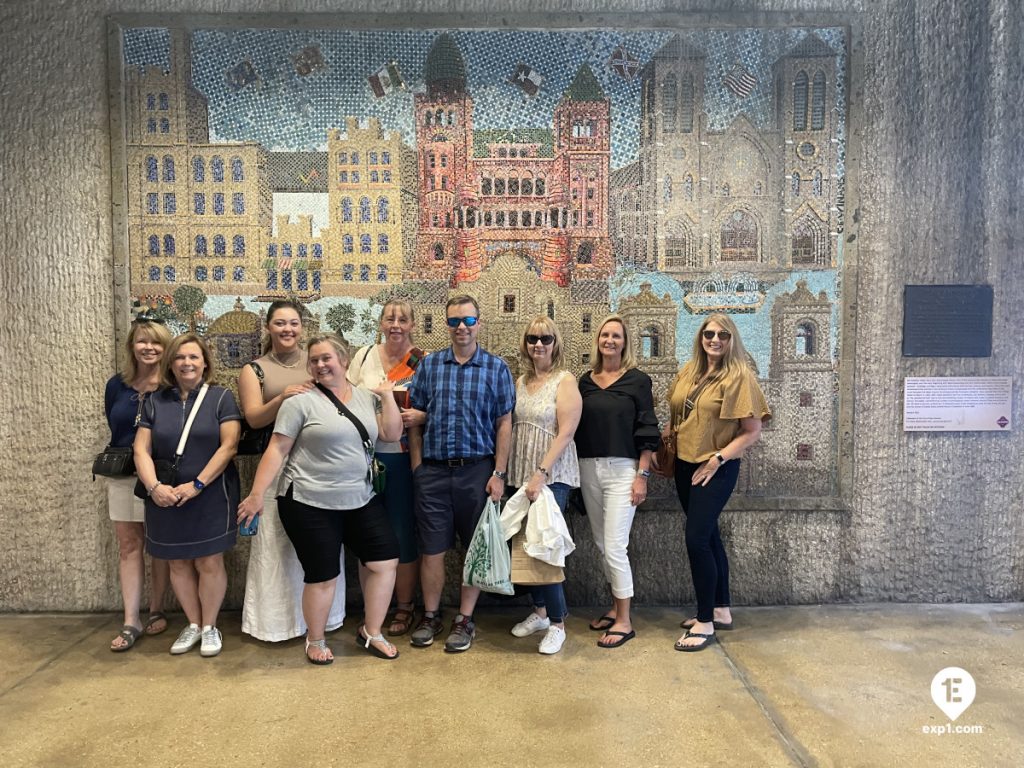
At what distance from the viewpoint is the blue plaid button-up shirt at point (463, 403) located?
329 cm

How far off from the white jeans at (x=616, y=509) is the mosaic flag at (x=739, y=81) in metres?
2.33

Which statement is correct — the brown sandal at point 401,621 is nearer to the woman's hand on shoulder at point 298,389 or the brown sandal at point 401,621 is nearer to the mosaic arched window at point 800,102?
the woman's hand on shoulder at point 298,389

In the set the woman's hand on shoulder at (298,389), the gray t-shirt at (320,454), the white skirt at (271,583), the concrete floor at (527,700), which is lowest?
the concrete floor at (527,700)

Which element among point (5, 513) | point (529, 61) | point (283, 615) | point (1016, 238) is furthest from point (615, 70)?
point (5, 513)

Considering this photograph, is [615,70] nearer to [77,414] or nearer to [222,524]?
[222,524]

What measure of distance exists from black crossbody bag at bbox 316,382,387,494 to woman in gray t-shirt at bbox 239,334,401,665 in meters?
0.01

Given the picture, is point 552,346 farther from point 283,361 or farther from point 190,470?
point 190,470

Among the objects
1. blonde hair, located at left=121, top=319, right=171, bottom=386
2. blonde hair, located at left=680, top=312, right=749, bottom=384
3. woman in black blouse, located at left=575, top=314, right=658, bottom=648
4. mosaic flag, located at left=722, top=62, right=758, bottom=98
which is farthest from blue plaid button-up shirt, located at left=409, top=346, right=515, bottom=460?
mosaic flag, located at left=722, top=62, right=758, bottom=98

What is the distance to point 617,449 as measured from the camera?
3.40m

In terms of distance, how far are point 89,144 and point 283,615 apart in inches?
116

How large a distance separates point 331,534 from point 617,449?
58.4 inches

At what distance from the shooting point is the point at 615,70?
391 cm

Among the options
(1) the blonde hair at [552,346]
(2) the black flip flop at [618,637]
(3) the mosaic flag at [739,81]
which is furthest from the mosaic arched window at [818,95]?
(2) the black flip flop at [618,637]

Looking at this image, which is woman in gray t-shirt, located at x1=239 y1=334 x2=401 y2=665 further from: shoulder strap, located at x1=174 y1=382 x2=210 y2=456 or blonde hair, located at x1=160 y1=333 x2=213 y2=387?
blonde hair, located at x1=160 y1=333 x2=213 y2=387
